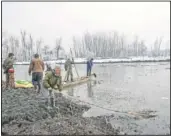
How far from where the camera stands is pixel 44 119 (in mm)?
7980

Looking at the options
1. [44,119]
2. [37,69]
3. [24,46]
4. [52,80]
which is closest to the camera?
[44,119]

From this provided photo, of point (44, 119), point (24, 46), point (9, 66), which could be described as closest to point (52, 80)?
point (44, 119)

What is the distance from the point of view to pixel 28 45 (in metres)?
97.2

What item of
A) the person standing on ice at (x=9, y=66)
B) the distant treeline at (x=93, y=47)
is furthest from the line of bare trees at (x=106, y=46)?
the person standing on ice at (x=9, y=66)

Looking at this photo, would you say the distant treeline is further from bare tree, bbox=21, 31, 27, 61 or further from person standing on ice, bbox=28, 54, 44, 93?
person standing on ice, bbox=28, 54, 44, 93

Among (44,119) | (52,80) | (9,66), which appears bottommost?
(44,119)

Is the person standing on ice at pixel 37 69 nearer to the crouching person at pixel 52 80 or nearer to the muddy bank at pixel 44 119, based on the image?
the muddy bank at pixel 44 119

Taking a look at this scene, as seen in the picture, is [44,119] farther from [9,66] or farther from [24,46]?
[24,46]

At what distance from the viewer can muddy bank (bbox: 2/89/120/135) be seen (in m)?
6.75

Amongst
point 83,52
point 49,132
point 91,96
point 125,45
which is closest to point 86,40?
point 83,52

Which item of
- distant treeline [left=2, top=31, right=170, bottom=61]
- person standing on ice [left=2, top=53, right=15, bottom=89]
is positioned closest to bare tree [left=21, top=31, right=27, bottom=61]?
distant treeline [left=2, top=31, right=170, bottom=61]

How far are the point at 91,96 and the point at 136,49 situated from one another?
4212 inches

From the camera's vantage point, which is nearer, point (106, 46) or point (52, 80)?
point (52, 80)

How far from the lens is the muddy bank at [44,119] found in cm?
675
